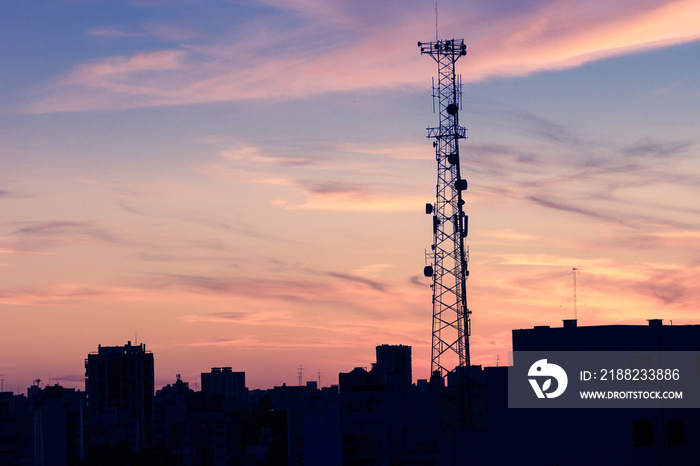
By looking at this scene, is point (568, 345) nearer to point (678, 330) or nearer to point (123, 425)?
point (678, 330)

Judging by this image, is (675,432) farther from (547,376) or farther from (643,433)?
(547,376)

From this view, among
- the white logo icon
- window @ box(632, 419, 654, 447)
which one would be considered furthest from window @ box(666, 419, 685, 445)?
the white logo icon

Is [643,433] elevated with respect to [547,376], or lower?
lower

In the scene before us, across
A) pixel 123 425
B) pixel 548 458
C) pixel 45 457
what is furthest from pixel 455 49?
pixel 123 425

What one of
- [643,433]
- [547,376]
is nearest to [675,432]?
[643,433]

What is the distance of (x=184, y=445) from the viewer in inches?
6811

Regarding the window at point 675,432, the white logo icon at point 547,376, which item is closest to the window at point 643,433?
the window at point 675,432

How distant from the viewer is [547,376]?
64938 mm

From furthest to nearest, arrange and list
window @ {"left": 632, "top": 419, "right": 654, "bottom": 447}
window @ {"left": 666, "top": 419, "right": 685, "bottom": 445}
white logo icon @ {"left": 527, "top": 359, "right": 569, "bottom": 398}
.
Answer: white logo icon @ {"left": 527, "top": 359, "right": 569, "bottom": 398}, window @ {"left": 666, "top": 419, "right": 685, "bottom": 445}, window @ {"left": 632, "top": 419, "right": 654, "bottom": 447}

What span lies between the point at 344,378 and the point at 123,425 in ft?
292

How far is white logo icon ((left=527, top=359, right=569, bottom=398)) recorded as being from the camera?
64.6 meters

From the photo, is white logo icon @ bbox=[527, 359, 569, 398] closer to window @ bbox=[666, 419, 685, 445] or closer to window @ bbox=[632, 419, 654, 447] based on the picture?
window @ bbox=[632, 419, 654, 447]

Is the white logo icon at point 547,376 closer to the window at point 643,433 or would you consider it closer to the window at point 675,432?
the window at point 643,433

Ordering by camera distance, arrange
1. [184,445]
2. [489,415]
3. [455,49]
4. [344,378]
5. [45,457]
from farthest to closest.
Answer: [184,445] → [45,457] → [344,378] → [455,49] → [489,415]
